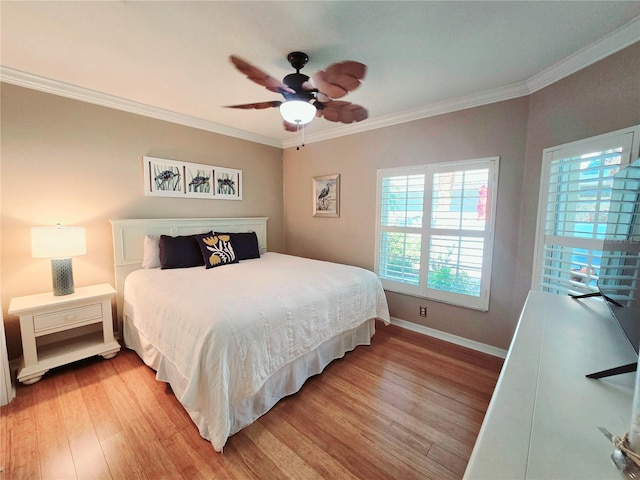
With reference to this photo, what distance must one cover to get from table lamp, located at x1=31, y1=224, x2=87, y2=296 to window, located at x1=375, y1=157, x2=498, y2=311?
2.99 m

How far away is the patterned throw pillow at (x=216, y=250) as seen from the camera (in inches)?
112

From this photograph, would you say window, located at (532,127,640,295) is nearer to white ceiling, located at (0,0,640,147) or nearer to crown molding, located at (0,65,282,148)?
white ceiling, located at (0,0,640,147)

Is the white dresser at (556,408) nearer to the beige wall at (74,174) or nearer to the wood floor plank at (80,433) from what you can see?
the wood floor plank at (80,433)

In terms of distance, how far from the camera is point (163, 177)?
9.98 feet

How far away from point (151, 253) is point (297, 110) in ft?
7.03

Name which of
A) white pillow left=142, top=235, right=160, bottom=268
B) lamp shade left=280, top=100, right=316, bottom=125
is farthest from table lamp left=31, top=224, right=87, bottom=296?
lamp shade left=280, top=100, right=316, bottom=125

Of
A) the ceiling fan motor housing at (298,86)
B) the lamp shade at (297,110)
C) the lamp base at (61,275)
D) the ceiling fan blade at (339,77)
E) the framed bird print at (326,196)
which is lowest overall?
the lamp base at (61,275)

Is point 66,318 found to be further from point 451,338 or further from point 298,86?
point 451,338

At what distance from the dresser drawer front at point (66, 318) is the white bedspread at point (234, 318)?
26 cm

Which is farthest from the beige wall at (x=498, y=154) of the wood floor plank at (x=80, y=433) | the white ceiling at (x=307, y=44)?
the wood floor plank at (x=80, y=433)

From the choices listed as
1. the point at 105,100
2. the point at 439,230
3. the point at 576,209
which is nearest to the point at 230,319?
the point at 439,230

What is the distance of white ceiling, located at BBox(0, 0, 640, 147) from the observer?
1.47 meters

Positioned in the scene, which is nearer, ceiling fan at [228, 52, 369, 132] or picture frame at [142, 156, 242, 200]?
ceiling fan at [228, 52, 369, 132]

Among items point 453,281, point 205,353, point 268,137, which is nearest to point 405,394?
point 453,281
